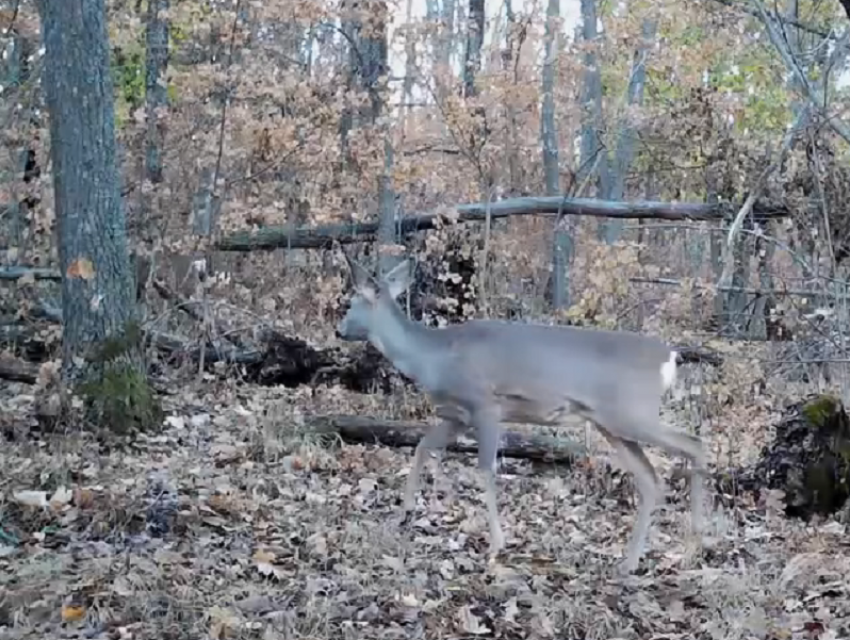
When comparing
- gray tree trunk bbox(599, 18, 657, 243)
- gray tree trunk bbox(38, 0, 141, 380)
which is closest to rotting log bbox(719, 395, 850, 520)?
gray tree trunk bbox(38, 0, 141, 380)

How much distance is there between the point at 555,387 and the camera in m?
5.47

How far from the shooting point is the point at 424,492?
6938 millimetres

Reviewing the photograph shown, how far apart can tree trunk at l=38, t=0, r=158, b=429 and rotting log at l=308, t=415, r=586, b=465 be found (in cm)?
120

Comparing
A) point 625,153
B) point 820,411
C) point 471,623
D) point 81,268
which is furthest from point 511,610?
point 625,153

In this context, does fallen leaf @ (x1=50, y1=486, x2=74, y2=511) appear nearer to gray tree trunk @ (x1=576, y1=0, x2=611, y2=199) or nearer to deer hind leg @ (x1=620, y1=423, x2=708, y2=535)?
deer hind leg @ (x1=620, y1=423, x2=708, y2=535)

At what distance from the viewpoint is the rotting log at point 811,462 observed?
652 cm

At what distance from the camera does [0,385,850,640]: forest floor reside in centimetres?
459

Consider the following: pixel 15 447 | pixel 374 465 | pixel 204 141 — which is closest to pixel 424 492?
pixel 374 465

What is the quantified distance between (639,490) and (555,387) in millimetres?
673

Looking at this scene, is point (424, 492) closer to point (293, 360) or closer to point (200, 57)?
point (293, 360)

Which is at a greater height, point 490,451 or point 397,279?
point 397,279

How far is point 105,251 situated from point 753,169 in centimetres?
551

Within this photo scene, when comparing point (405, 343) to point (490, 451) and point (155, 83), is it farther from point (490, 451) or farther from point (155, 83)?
point (155, 83)

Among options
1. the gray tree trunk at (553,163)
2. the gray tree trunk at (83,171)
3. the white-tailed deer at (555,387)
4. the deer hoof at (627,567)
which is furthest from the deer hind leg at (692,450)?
the gray tree trunk at (553,163)
